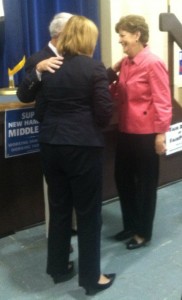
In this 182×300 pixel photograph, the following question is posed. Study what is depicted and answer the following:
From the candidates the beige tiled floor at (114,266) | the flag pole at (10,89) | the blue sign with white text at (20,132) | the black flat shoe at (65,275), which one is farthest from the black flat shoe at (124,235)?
the flag pole at (10,89)

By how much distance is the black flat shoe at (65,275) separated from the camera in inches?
74.8

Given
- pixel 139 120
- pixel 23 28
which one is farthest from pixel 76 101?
pixel 23 28

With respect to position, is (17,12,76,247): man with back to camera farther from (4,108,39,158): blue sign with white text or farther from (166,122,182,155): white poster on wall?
(166,122,182,155): white poster on wall

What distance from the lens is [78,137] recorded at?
63.8 inches

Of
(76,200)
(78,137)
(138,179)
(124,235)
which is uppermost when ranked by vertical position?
(78,137)

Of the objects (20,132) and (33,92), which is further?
(20,132)

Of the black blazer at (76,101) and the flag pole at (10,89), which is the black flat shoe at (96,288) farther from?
the flag pole at (10,89)

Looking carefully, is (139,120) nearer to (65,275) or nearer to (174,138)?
(174,138)

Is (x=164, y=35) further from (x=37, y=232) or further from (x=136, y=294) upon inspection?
(x=136, y=294)

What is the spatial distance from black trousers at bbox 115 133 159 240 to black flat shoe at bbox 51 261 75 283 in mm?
458

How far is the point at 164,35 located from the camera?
3328 millimetres

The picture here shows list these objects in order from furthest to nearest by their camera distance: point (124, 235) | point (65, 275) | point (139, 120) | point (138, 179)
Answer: point (124, 235) → point (138, 179) → point (139, 120) → point (65, 275)

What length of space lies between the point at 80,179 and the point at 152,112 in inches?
22.8

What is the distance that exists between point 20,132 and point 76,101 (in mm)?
567
